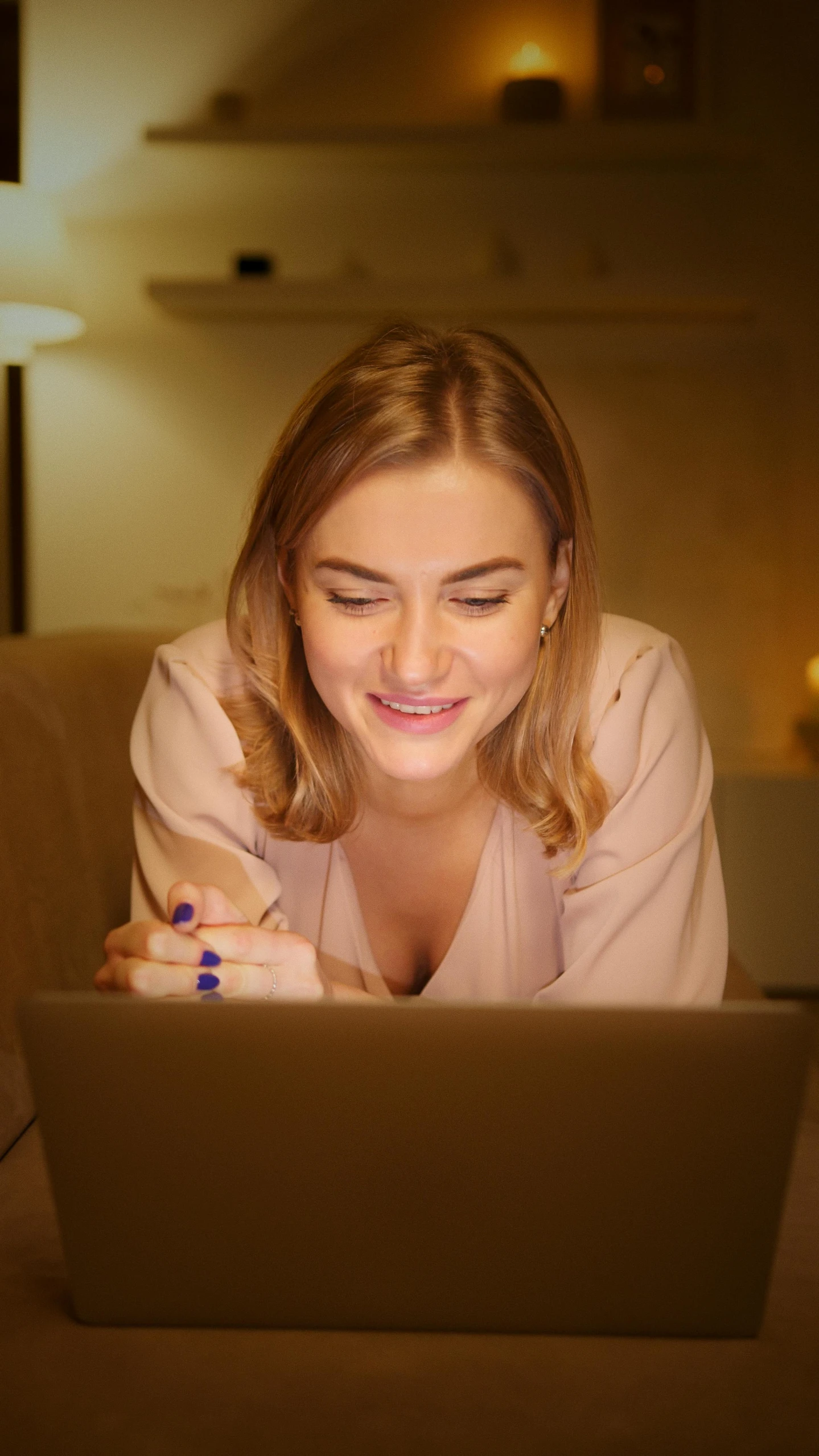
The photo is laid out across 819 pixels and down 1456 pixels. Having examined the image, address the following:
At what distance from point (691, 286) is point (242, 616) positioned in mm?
1944

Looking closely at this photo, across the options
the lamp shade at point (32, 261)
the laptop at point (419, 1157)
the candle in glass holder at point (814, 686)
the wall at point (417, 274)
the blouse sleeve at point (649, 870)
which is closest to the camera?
the laptop at point (419, 1157)

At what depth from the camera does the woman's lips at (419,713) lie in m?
1.25

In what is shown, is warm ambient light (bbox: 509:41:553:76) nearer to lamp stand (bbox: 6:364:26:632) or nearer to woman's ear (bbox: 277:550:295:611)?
lamp stand (bbox: 6:364:26:632)

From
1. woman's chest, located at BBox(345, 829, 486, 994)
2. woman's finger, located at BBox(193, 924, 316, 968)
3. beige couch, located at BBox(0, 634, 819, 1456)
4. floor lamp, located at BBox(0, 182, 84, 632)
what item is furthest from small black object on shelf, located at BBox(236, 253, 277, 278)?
beige couch, located at BBox(0, 634, 819, 1456)

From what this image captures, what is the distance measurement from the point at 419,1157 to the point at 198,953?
0.33 meters

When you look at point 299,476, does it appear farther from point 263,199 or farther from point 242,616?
point 263,199

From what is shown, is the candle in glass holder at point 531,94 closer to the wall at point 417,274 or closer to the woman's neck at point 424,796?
the wall at point 417,274

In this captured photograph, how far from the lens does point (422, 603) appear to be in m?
1.17

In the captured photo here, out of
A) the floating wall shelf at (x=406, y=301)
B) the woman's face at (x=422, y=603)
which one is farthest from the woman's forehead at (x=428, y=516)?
the floating wall shelf at (x=406, y=301)

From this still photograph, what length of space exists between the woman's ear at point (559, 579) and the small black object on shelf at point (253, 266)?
171cm

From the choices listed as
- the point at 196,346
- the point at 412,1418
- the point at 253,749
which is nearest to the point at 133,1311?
the point at 412,1418

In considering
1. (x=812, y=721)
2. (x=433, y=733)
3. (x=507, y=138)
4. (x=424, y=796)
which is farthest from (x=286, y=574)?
(x=507, y=138)

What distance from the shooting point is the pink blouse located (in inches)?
50.2

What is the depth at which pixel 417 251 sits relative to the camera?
2867 mm
